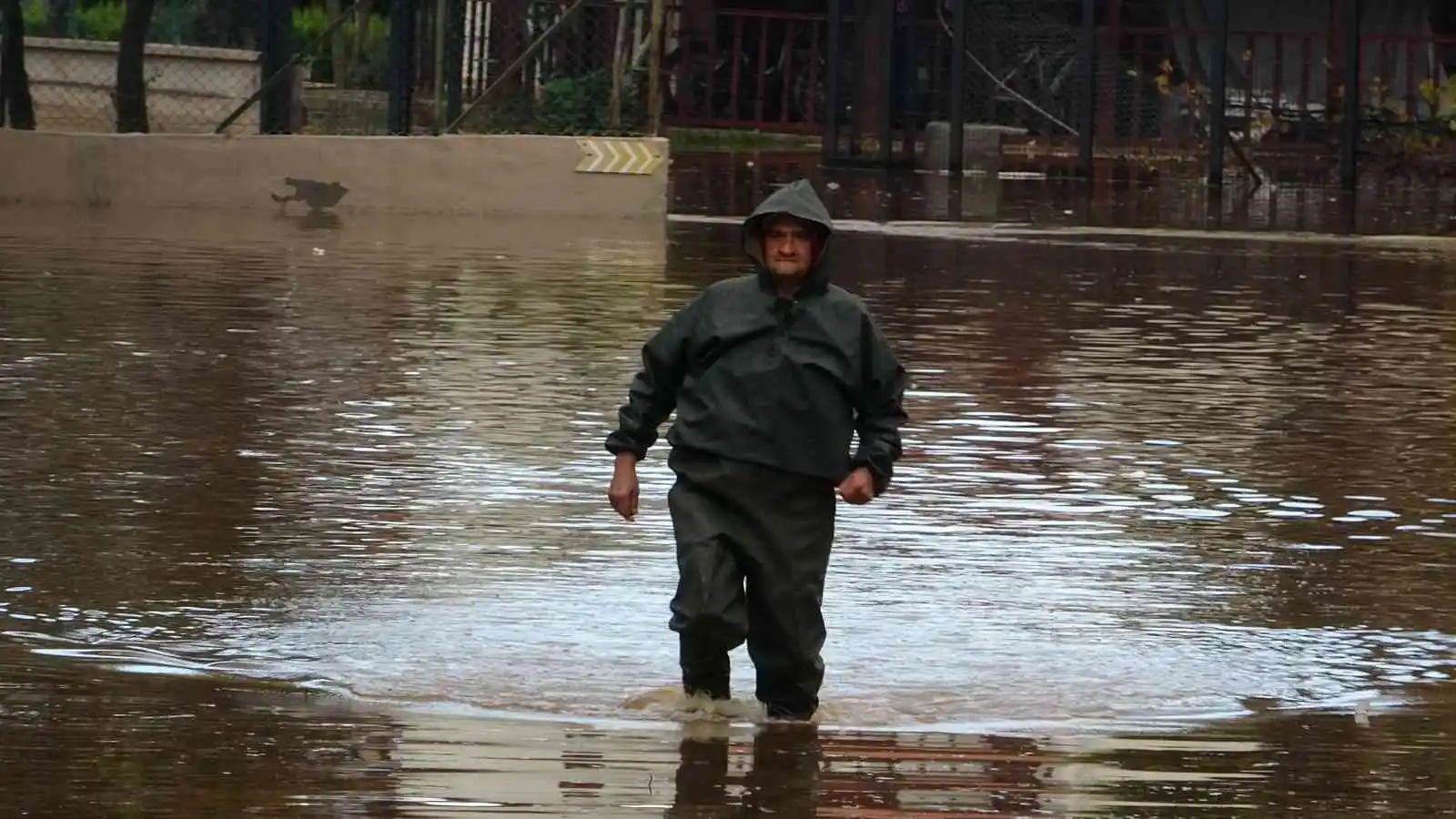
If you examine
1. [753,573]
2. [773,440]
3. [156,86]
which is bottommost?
[753,573]

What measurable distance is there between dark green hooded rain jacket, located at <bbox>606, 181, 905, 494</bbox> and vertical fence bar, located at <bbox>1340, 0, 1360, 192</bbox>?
2023 centimetres

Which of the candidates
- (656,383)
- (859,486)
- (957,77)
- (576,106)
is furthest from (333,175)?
(859,486)

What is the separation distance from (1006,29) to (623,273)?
16983 mm

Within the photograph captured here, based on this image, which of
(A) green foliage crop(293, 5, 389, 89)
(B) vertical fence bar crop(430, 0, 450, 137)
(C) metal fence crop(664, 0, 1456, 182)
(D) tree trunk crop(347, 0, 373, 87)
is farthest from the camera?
(C) metal fence crop(664, 0, 1456, 182)

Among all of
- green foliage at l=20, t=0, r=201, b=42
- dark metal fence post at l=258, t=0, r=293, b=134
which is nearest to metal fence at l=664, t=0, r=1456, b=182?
dark metal fence post at l=258, t=0, r=293, b=134

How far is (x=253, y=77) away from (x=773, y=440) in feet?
55.7

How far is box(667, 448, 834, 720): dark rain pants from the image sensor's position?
6.36 meters

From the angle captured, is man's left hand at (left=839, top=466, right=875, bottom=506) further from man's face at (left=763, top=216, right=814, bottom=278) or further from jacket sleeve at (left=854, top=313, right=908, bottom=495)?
man's face at (left=763, top=216, right=814, bottom=278)

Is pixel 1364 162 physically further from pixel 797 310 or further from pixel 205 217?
pixel 797 310

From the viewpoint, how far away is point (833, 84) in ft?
96.1

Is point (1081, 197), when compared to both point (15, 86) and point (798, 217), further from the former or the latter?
point (798, 217)

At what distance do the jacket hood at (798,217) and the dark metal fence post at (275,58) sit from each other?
16198 mm

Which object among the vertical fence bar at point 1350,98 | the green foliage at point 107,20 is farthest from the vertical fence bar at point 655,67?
the vertical fence bar at point 1350,98

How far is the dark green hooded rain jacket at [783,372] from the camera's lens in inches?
252
